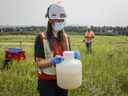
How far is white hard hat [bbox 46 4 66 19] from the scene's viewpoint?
191 inches

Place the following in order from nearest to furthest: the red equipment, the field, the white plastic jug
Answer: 1. the white plastic jug
2. the field
3. the red equipment

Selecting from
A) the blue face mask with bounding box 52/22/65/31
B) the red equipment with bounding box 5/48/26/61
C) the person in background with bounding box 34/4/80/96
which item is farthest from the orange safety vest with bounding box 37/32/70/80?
the red equipment with bounding box 5/48/26/61

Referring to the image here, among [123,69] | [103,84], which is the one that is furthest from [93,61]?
[103,84]

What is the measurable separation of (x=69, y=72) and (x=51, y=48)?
1.33ft

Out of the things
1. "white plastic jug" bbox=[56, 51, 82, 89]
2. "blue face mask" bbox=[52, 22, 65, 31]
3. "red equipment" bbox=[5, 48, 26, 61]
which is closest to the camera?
"white plastic jug" bbox=[56, 51, 82, 89]

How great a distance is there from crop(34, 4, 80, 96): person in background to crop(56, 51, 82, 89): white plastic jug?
0.56ft

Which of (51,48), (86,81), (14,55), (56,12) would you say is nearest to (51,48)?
(51,48)

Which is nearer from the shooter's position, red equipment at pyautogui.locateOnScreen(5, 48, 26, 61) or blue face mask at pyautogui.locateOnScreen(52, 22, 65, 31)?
blue face mask at pyautogui.locateOnScreen(52, 22, 65, 31)

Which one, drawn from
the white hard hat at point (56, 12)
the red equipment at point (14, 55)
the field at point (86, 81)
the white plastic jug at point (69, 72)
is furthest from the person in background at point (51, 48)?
the red equipment at point (14, 55)

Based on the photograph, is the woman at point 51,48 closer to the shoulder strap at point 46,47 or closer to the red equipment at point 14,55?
the shoulder strap at point 46,47

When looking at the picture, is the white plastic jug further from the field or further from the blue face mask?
the field

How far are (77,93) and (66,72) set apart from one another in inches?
144

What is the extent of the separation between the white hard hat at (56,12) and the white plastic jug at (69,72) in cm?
47

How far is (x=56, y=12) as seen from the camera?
485 centimetres
